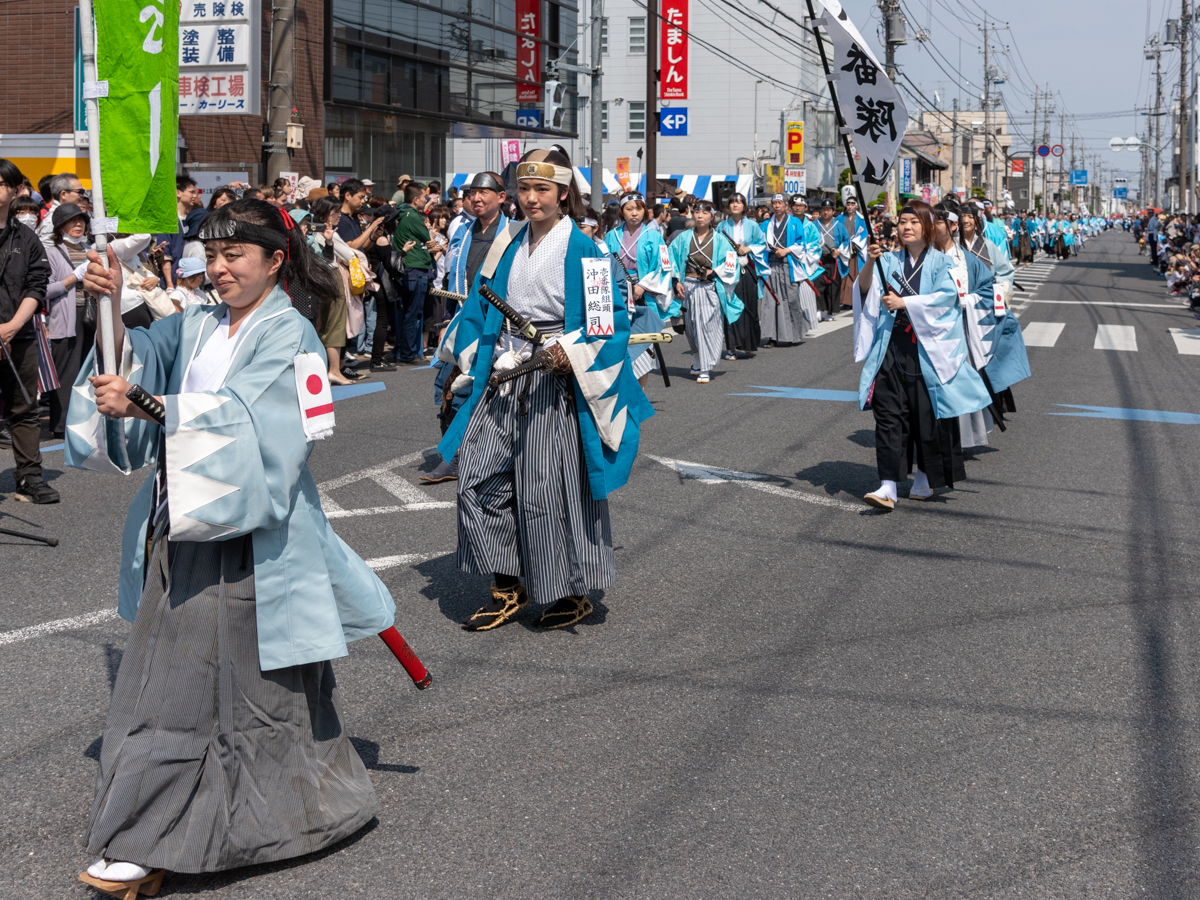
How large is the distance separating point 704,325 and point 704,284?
0.58 meters

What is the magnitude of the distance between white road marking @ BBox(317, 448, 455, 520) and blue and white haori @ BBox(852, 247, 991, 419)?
252 cm

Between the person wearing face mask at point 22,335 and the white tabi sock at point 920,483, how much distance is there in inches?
188

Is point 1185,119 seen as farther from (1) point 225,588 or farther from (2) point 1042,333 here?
(1) point 225,588

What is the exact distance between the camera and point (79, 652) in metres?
4.49

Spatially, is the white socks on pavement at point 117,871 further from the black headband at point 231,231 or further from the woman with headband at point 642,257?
the woman with headband at point 642,257

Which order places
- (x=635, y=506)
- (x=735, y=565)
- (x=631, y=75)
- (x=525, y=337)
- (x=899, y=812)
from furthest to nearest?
(x=631, y=75), (x=635, y=506), (x=735, y=565), (x=525, y=337), (x=899, y=812)

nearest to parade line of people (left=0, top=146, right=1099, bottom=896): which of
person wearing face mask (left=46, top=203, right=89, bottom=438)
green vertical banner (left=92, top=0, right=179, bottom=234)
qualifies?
green vertical banner (left=92, top=0, right=179, bottom=234)

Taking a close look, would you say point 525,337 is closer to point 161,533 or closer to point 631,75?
point 161,533

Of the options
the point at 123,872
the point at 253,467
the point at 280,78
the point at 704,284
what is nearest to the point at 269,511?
the point at 253,467

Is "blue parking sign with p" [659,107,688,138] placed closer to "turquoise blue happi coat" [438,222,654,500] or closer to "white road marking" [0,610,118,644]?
"turquoise blue happi coat" [438,222,654,500]

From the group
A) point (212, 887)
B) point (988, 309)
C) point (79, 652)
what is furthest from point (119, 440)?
point (988, 309)

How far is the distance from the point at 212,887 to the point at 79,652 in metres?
1.84

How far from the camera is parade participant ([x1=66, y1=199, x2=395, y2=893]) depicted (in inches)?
109

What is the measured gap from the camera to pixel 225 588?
2918mm
